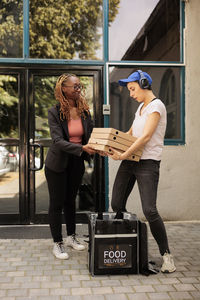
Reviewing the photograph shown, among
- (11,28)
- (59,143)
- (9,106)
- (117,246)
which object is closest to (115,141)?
(59,143)

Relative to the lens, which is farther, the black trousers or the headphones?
the black trousers

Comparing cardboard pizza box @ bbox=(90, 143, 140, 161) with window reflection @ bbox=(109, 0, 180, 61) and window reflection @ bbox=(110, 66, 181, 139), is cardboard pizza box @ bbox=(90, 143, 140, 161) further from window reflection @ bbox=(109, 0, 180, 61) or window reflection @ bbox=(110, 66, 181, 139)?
window reflection @ bbox=(109, 0, 180, 61)

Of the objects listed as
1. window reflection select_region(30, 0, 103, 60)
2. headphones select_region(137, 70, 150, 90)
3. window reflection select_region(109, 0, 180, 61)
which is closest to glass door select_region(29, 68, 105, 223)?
window reflection select_region(30, 0, 103, 60)

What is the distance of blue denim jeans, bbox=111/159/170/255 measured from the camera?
3949 mm

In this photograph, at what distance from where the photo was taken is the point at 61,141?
14.0ft

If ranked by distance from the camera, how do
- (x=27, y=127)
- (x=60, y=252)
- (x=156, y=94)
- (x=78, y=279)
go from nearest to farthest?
(x=78, y=279) < (x=60, y=252) < (x=27, y=127) < (x=156, y=94)

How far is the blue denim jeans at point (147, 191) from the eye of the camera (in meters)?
3.95

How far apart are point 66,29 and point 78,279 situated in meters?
4.10

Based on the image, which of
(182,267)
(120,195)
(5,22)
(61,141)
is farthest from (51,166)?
(5,22)

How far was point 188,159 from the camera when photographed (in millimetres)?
6457

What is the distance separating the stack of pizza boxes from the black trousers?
2.34 ft

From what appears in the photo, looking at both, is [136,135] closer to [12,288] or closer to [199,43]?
[12,288]

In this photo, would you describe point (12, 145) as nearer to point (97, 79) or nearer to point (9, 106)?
point (9, 106)

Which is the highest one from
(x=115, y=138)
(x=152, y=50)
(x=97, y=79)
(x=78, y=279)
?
(x=152, y=50)
